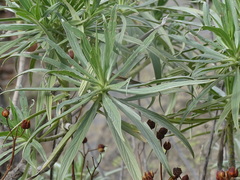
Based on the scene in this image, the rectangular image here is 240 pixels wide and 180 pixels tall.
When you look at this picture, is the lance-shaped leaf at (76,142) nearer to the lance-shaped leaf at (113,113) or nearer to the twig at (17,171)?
the lance-shaped leaf at (113,113)

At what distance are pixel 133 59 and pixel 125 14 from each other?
25 centimetres

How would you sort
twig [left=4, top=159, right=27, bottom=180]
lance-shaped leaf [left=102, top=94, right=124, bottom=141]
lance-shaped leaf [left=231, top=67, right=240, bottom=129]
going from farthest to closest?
twig [left=4, top=159, right=27, bottom=180], lance-shaped leaf [left=231, top=67, right=240, bottom=129], lance-shaped leaf [left=102, top=94, right=124, bottom=141]

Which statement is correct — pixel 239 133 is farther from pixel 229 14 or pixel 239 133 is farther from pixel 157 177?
pixel 157 177

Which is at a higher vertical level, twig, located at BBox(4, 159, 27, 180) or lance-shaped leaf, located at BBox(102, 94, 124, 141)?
lance-shaped leaf, located at BBox(102, 94, 124, 141)

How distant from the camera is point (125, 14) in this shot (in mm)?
1201

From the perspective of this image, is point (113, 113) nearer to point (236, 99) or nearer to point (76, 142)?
point (76, 142)

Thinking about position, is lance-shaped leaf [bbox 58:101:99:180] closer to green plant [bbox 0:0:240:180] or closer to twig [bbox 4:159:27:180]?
green plant [bbox 0:0:240:180]

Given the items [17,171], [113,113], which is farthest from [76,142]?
[17,171]

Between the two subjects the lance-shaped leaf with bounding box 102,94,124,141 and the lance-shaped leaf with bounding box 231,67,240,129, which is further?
the lance-shaped leaf with bounding box 231,67,240,129

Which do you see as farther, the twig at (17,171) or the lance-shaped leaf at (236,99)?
the twig at (17,171)

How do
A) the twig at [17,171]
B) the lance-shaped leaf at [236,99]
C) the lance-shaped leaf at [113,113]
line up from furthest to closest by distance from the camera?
the twig at [17,171], the lance-shaped leaf at [236,99], the lance-shaped leaf at [113,113]

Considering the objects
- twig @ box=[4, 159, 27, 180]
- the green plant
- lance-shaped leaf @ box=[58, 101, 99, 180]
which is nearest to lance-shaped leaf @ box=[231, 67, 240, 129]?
the green plant

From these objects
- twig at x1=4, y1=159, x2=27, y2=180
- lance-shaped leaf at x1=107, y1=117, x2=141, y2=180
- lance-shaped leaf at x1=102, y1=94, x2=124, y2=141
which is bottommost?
twig at x1=4, y1=159, x2=27, y2=180

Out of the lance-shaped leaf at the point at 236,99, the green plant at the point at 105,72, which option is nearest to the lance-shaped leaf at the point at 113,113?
the green plant at the point at 105,72
